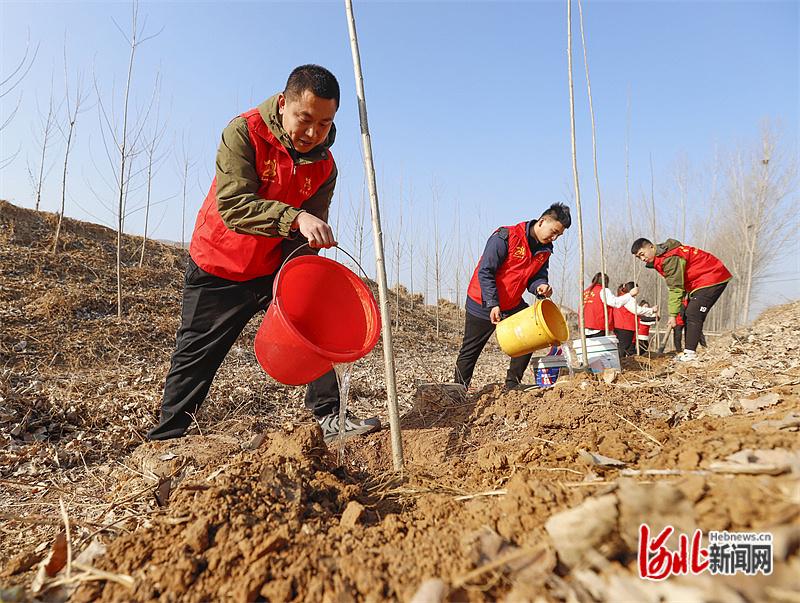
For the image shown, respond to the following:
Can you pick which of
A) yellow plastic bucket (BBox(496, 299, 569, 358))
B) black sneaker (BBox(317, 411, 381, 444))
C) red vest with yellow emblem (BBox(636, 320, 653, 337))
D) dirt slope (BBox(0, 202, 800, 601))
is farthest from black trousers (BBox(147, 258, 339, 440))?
red vest with yellow emblem (BBox(636, 320, 653, 337))

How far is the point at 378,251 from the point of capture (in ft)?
6.42

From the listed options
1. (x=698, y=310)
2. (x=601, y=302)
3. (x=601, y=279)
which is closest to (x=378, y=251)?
(x=698, y=310)

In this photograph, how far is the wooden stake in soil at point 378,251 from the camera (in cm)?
195

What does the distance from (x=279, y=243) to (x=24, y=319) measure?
20.3 feet

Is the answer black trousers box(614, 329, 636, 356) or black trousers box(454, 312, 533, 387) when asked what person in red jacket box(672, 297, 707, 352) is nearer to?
black trousers box(614, 329, 636, 356)

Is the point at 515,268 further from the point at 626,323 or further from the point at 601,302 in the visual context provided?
the point at 626,323

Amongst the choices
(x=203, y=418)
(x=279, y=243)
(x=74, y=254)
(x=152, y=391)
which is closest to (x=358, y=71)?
(x=279, y=243)

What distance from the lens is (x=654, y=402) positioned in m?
2.42

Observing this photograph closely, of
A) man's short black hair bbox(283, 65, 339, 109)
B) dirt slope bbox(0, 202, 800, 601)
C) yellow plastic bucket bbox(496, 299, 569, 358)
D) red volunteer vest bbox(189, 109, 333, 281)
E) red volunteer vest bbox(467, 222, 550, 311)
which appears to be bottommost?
dirt slope bbox(0, 202, 800, 601)

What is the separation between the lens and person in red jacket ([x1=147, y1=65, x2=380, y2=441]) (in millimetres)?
2141

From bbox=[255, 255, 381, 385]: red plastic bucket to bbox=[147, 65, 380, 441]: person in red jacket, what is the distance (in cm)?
23

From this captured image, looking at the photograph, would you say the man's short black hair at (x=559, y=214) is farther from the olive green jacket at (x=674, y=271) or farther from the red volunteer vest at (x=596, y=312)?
the red volunteer vest at (x=596, y=312)

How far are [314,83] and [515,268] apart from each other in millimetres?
2377

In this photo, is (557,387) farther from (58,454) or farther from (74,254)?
(74,254)
